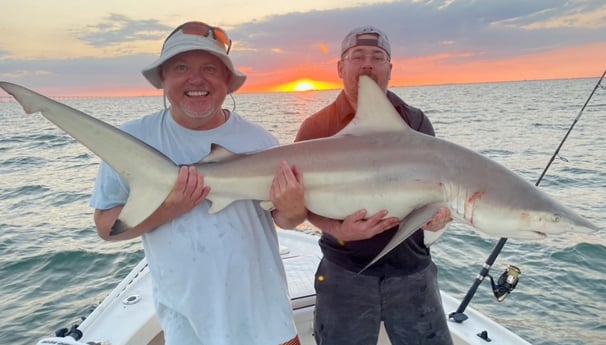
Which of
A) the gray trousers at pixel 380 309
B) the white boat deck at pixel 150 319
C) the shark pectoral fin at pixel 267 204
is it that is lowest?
the white boat deck at pixel 150 319

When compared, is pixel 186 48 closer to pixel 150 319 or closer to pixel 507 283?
pixel 150 319

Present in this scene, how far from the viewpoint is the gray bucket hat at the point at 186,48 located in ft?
6.77

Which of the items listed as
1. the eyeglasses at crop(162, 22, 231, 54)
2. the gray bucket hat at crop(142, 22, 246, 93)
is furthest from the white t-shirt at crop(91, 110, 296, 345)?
the eyeglasses at crop(162, 22, 231, 54)

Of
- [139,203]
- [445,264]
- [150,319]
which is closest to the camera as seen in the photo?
[139,203]

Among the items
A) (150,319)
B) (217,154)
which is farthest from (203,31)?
(150,319)

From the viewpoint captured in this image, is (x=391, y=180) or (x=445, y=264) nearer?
(x=391, y=180)

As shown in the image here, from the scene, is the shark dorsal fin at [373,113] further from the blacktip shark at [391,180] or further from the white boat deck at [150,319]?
the white boat deck at [150,319]

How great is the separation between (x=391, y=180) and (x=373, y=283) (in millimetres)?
778

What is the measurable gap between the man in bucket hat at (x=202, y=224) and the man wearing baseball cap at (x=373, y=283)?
541mm

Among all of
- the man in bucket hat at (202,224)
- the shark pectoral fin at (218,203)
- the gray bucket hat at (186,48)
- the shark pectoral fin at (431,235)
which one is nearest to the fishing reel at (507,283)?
the shark pectoral fin at (431,235)

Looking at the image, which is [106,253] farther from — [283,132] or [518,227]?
[283,132]

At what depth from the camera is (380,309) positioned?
2.71 metres

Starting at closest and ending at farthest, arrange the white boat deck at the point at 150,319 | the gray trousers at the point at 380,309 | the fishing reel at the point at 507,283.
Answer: the gray trousers at the point at 380,309 < the white boat deck at the point at 150,319 < the fishing reel at the point at 507,283

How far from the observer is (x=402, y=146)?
90.0 inches
